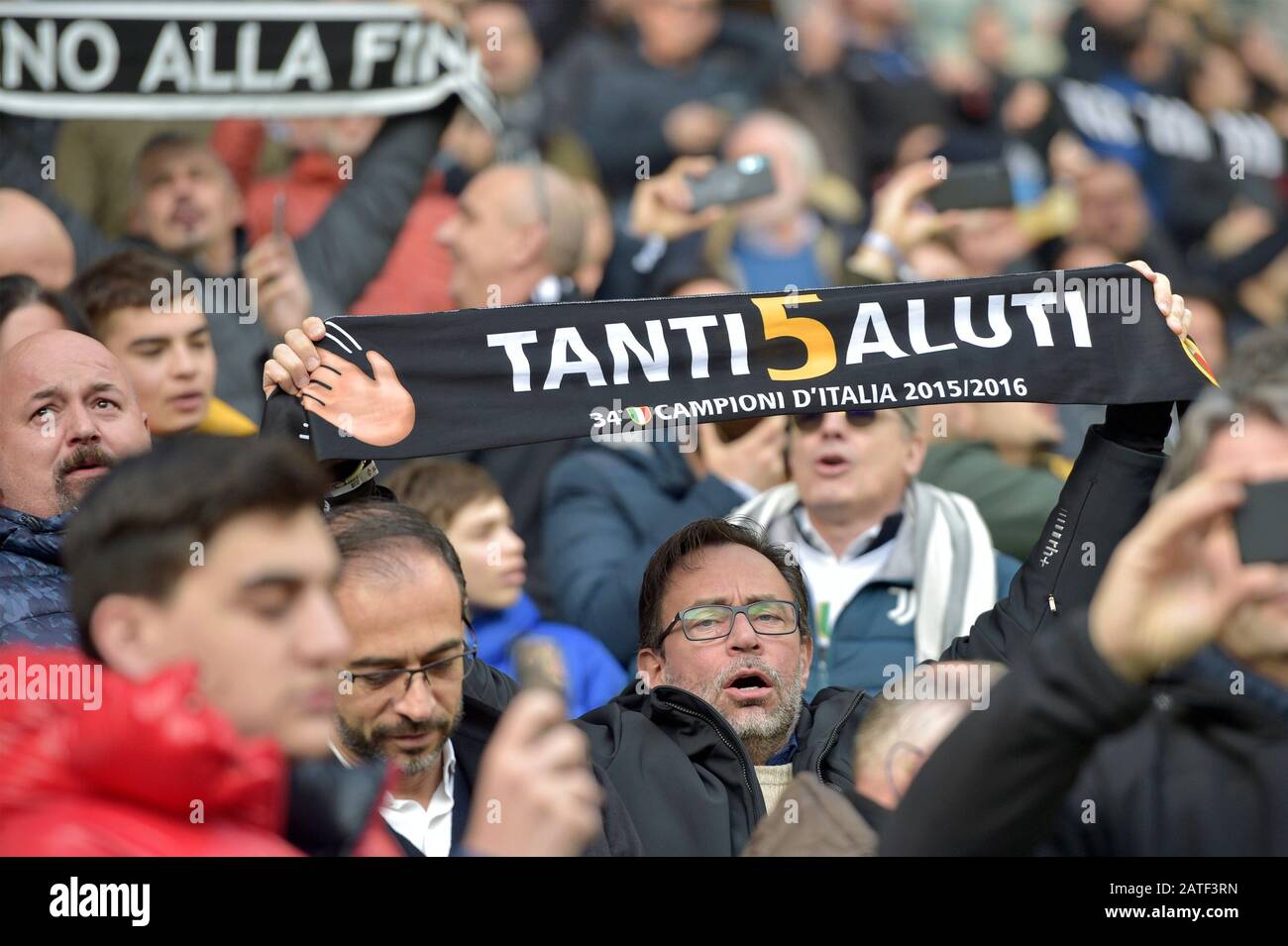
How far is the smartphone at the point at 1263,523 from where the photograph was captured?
86.3 inches

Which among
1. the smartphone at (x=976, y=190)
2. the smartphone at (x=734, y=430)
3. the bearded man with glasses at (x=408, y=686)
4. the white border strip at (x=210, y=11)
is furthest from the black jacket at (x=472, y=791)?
the white border strip at (x=210, y=11)

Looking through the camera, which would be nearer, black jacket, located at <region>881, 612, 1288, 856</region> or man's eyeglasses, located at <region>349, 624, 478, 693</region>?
black jacket, located at <region>881, 612, 1288, 856</region>

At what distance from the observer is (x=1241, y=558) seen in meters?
2.17

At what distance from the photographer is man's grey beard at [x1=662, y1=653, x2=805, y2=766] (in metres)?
3.88

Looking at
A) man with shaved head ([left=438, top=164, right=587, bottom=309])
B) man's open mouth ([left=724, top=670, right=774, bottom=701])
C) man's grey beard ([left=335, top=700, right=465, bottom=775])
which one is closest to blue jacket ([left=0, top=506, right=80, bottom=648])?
man's grey beard ([left=335, top=700, right=465, bottom=775])

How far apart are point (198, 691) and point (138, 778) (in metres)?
0.11

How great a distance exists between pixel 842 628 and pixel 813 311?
1288mm

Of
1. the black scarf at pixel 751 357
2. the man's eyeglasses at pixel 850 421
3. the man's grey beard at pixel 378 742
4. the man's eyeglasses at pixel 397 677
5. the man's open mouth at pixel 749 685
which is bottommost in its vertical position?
the man's grey beard at pixel 378 742

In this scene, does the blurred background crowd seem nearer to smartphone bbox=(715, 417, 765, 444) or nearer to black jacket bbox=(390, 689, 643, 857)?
smartphone bbox=(715, 417, 765, 444)

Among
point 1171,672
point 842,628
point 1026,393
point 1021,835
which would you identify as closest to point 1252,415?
point 1171,672

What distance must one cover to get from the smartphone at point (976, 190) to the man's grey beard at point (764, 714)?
262 centimetres

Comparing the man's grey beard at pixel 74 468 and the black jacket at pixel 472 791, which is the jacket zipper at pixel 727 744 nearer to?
the black jacket at pixel 472 791

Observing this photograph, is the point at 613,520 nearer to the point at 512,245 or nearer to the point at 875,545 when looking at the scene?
the point at 875,545

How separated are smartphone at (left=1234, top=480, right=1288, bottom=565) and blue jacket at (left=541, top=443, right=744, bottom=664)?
3.12 m
